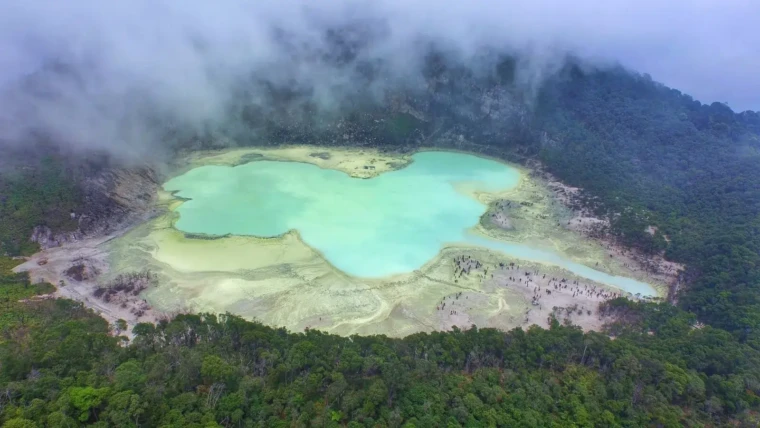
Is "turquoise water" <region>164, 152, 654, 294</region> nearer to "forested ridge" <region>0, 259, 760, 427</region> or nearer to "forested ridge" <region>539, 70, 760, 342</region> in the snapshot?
"forested ridge" <region>539, 70, 760, 342</region>

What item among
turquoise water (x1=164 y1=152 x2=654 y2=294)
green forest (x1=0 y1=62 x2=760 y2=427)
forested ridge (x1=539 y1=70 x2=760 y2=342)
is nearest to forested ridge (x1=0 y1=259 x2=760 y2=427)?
green forest (x1=0 y1=62 x2=760 y2=427)

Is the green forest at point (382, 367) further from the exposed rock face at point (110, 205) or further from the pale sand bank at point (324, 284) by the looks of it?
the pale sand bank at point (324, 284)

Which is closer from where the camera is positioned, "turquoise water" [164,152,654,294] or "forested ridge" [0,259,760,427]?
"forested ridge" [0,259,760,427]

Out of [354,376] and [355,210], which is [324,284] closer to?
[354,376]

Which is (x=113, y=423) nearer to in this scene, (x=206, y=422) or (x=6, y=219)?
(x=206, y=422)

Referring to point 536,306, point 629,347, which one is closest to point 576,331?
point 629,347

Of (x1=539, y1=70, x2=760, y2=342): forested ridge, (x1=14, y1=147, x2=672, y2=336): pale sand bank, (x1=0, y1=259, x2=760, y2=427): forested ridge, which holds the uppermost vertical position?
(x1=539, y1=70, x2=760, y2=342): forested ridge
